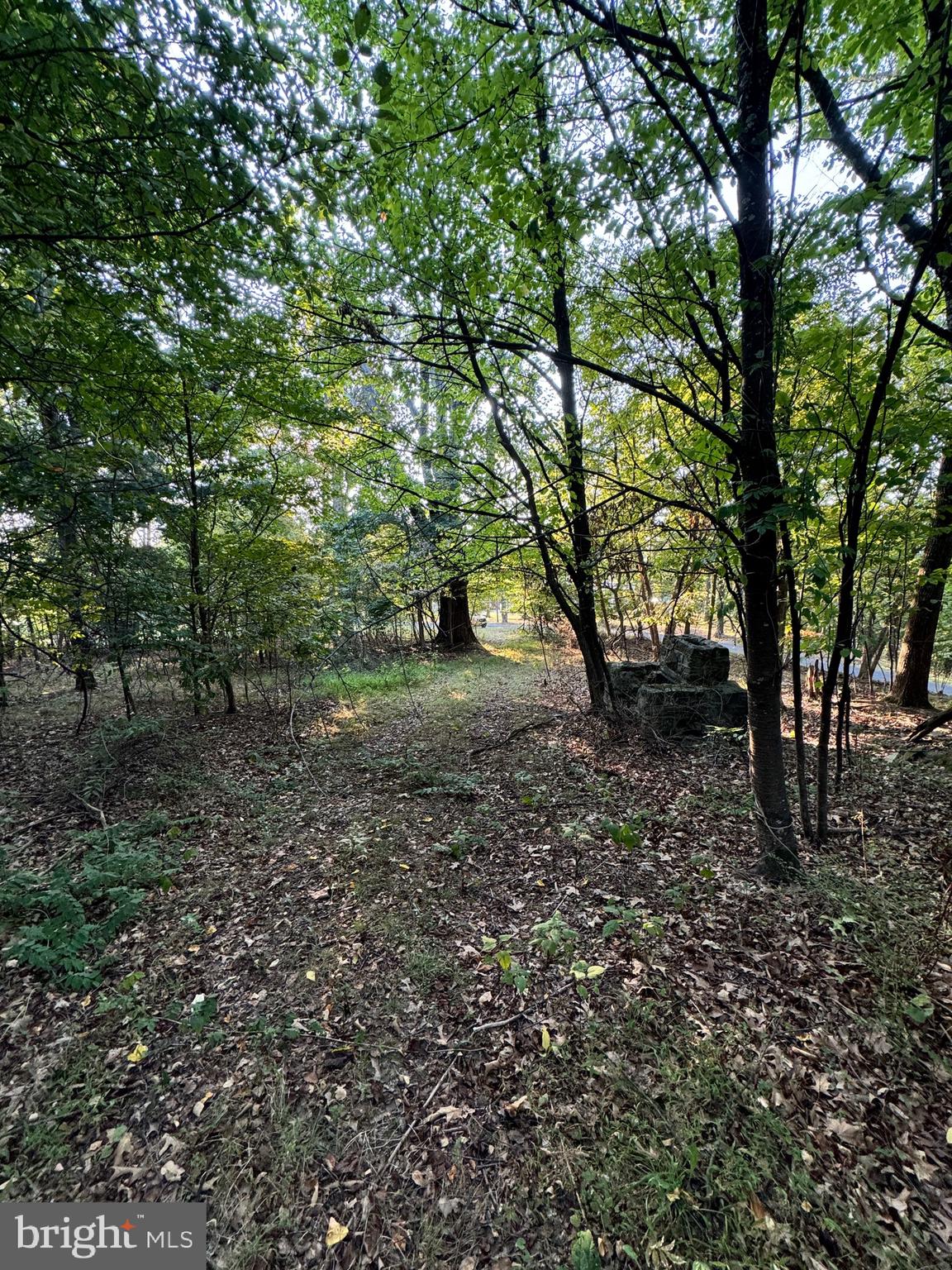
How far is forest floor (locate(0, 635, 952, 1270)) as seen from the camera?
1706 mm

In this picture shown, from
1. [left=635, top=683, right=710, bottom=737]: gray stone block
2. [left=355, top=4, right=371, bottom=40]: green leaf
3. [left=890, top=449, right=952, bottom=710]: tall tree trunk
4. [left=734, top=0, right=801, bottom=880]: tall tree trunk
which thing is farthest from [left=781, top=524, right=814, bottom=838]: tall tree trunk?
[left=890, top=449, right=952, bottom=710]: tall tree trunk

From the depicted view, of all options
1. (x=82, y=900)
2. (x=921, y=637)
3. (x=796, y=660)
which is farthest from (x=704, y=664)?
(x=82, y=900)

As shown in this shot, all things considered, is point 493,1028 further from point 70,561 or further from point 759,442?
point 70,561

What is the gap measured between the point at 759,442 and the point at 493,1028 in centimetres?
386

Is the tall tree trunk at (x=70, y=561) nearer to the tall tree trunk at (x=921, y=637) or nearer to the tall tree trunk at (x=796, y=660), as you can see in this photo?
the tall tree trunk at (x=796, y=660)

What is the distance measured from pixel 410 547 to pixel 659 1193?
16.9 feet

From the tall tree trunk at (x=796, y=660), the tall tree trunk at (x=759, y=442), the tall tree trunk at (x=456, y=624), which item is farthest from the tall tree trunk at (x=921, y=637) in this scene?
the tall tree trunk at (x=456, y=624)

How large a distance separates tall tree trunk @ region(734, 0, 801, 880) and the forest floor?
63 cm

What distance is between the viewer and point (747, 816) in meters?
4.14

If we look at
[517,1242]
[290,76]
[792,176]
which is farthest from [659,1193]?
[290,76]

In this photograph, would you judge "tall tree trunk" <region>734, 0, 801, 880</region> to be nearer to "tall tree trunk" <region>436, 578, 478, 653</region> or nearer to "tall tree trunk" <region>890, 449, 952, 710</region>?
"tall tree trunk" <region>890, 449, 952, 710</region>

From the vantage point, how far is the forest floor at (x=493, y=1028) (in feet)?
5.60

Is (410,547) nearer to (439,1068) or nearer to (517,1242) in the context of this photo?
(439,1068)

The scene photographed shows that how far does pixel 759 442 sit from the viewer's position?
2834 millimetres
